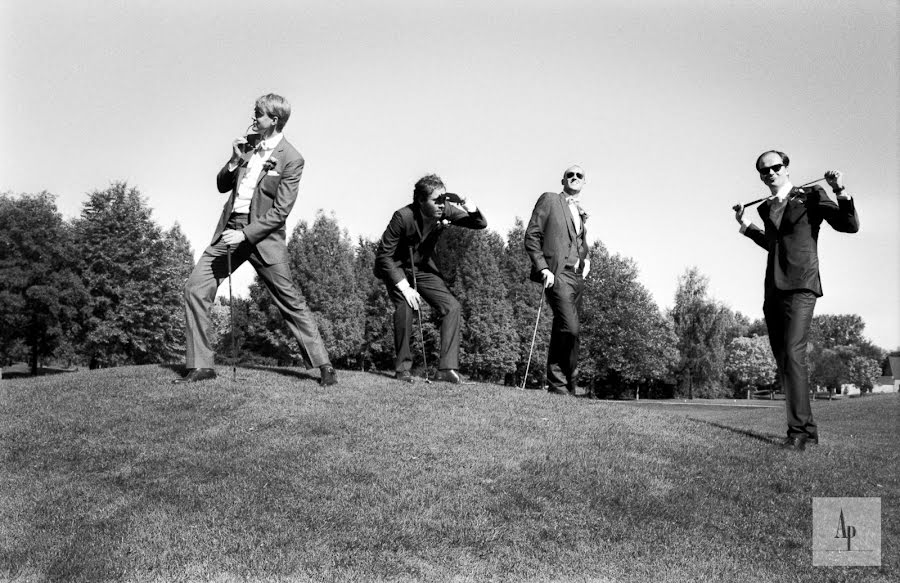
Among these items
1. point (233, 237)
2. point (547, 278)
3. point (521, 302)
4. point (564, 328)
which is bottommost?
point (564, 328)

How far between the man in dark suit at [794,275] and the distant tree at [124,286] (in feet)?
140

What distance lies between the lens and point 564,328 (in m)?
11.4

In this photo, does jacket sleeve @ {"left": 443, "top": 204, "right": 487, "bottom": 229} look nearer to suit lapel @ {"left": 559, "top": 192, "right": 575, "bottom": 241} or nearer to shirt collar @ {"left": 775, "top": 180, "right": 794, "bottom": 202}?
suit lapel @ {"left": 559, "top": 192, "right": 575, "bottom": 241}

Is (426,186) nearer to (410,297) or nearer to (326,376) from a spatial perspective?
(410,297)

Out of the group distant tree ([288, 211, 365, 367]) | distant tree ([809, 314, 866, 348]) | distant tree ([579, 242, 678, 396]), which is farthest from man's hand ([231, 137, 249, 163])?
distant tree ([809, 314, 866, 348])

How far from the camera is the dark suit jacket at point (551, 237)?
11.7m

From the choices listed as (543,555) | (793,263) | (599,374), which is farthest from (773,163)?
(599,374)

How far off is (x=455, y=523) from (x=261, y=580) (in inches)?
69.9

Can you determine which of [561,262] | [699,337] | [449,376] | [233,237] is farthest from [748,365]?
[233,237]

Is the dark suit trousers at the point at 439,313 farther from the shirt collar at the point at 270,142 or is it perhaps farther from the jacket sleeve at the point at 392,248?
the shirt collar at the point at 270,142

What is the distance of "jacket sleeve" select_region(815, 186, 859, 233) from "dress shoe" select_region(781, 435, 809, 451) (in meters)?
2.75

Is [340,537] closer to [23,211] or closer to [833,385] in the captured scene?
[23,211]

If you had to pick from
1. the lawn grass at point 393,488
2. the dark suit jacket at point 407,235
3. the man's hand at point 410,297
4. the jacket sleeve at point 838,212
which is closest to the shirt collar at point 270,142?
the dark suit jacket at point 407,235

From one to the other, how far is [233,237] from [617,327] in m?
55.8
